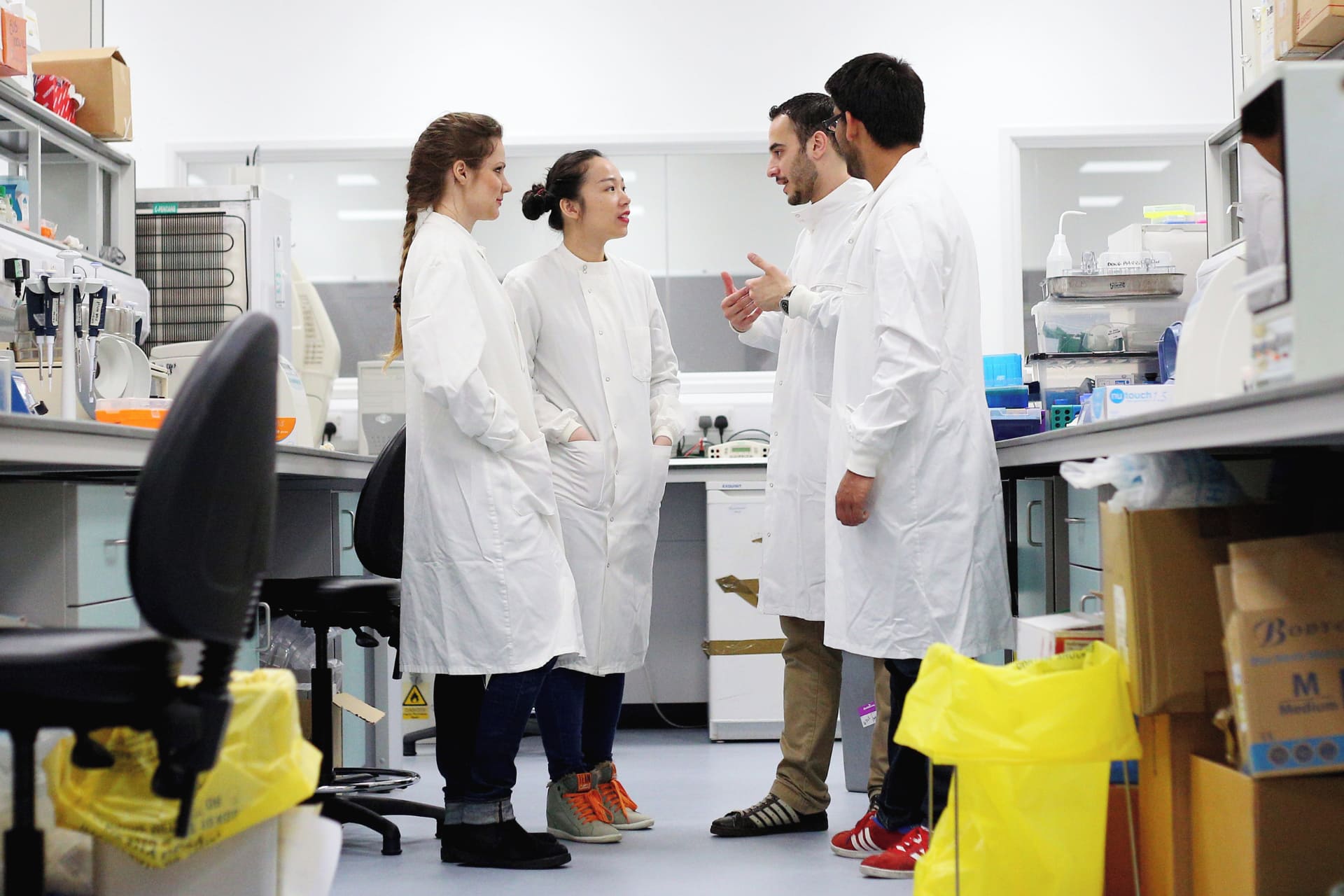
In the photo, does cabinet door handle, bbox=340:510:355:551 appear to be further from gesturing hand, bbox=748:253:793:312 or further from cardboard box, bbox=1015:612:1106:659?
cardboard box, bbox=1015:612:1106:659

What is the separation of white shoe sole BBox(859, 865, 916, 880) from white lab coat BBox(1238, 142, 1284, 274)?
121 cm

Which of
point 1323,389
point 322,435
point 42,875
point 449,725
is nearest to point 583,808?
point 449,725

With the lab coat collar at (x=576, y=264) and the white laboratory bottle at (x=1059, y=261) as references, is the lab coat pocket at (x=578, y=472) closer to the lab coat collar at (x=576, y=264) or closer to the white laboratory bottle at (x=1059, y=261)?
the lab coat collar at (x=576, y=264)

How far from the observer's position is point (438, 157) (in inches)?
95.2

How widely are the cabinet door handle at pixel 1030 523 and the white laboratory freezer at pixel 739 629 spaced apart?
1.14 metres

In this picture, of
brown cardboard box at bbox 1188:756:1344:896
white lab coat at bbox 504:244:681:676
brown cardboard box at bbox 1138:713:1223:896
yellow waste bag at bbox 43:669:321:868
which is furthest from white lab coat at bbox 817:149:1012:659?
yellow waste bag at bbox 43:669:321:868

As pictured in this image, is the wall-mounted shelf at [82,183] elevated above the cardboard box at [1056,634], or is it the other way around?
the wall-mounted shelf at [82,183]

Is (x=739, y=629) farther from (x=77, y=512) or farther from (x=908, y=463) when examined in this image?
(x=77, y=512)

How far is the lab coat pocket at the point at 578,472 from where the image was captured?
2.62 metres

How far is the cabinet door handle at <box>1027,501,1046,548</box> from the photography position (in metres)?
2.65

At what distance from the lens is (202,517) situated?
1280 millimetres

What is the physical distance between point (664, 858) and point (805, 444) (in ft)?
2.83

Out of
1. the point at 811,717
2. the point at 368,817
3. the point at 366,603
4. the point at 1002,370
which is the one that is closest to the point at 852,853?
the point at 811,717

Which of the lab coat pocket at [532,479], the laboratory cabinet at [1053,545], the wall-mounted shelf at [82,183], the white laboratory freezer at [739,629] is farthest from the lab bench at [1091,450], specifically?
the wall-mounted shelf at [82,183]
